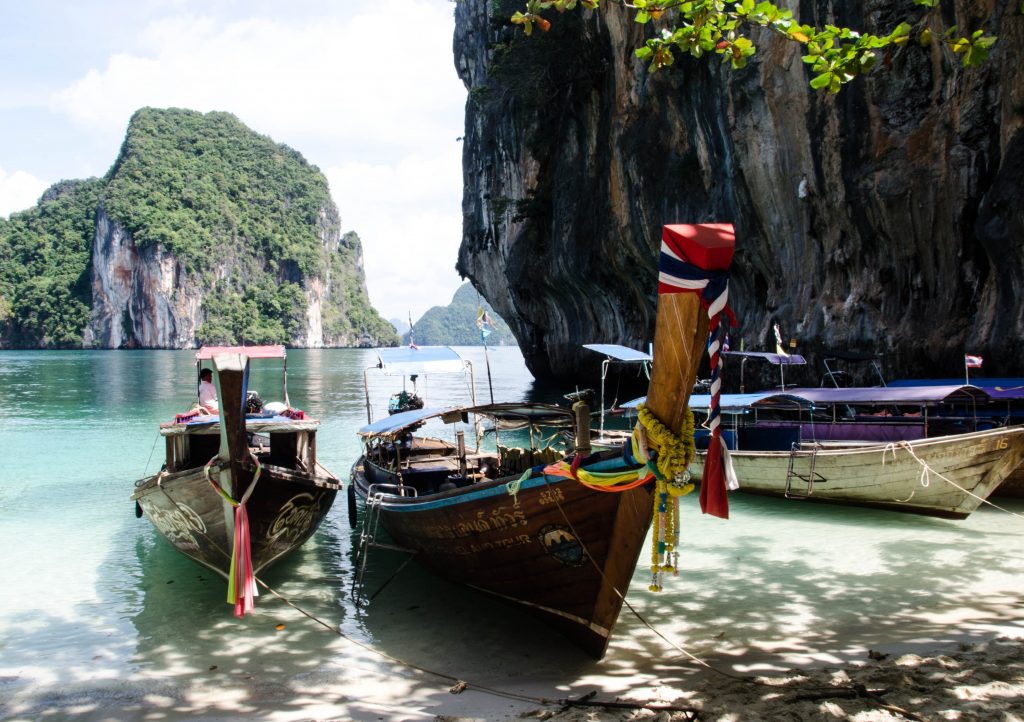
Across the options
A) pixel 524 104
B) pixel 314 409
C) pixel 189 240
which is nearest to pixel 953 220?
pixel 524 104

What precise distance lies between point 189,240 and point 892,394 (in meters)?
93.6

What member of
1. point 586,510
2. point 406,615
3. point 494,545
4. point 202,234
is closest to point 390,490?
point 406,615

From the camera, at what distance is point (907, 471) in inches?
351

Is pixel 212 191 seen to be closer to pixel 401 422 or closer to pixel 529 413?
pixel 401 422

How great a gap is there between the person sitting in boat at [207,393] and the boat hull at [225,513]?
1.24 m

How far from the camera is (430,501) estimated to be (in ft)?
19.9

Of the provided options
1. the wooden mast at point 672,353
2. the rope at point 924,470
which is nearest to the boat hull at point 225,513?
the wooden mast at point 672,353

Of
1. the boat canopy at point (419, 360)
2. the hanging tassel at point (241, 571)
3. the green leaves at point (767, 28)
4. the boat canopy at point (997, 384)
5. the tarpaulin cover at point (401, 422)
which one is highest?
the green leaves at point (767, 28)

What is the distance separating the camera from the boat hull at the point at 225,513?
21.0 feet

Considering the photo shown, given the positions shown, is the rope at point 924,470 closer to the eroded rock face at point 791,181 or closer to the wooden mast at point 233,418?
the eroded rock face at point 791,181

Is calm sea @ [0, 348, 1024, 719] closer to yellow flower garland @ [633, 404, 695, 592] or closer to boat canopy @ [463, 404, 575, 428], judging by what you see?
yellow flower garland @ [633, 404, 695, 592]

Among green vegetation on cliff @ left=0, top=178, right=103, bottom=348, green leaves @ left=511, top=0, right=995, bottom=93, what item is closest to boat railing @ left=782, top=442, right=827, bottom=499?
green leaves @ left=511, top=0, right=995, bottom=93

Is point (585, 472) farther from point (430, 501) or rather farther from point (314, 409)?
point (314, 409)

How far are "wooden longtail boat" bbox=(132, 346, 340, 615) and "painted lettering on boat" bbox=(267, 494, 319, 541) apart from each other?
0.03 ft
